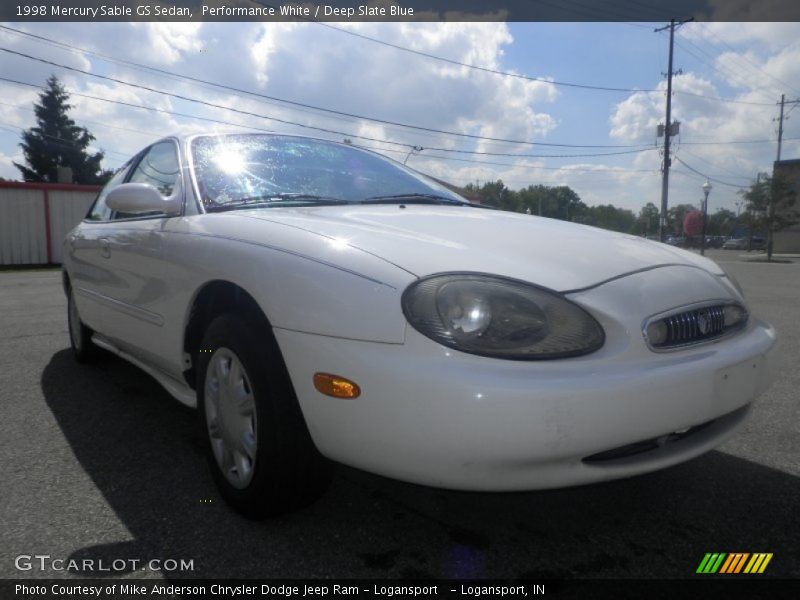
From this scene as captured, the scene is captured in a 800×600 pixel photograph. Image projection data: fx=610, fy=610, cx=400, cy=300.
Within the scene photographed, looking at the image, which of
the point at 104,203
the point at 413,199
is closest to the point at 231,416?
the point at 413,199

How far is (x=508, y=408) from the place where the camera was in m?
1.53

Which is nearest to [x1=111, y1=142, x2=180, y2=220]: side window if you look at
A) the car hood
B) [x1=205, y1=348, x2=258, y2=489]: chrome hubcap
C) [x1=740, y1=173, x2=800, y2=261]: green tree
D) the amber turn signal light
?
the car hood

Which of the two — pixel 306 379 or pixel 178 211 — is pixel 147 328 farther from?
pixel 306 379

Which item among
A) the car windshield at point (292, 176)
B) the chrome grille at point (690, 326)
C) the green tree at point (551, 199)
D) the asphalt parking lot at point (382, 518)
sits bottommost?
the asphalt parking lot at point (382, 518)

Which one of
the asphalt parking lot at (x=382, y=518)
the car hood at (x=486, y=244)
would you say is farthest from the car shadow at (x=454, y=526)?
the car hood at (x=486, y=244)

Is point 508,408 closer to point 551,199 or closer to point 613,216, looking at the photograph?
point 551,199

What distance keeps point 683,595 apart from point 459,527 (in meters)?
0.69

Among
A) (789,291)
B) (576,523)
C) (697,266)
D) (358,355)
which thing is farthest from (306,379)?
(789,291)

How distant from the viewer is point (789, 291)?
11.3m

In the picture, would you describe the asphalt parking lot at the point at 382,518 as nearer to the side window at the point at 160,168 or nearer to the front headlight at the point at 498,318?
the front headlight at the point at 498,318

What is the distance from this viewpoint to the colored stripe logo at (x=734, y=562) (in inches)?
71.0

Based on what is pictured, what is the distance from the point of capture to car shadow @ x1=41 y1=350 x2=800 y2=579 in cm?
182

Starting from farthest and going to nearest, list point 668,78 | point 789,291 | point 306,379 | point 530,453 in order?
1. point 668,78
2. point 789,291
3. point 306,379
4. point 530,453

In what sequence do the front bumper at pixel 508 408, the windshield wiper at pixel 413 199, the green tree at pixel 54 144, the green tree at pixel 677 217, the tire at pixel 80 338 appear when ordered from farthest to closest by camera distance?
the green tree at pixel 677 217 → the green tree at pixel 54 144 → the tire at pixel 80 338 → the windshield wiper at pixel 413 199 → the front bumper at pixel 508 408
